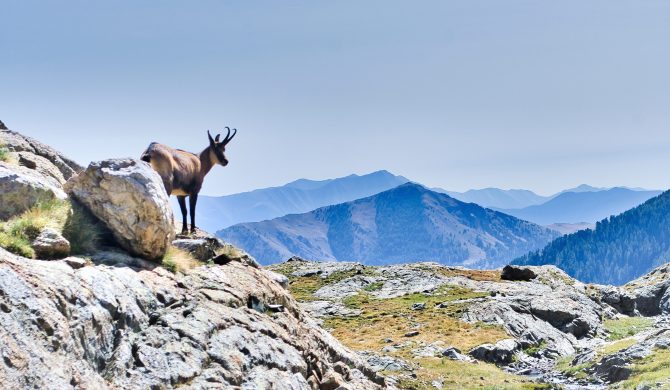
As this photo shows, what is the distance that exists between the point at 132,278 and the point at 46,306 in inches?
158

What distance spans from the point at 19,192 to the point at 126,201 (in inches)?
125

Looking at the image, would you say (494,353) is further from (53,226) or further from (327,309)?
(53,226)

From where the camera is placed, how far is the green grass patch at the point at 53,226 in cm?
1492

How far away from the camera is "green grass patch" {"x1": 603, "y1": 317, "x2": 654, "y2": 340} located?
3002 inches

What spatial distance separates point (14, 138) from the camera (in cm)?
2472

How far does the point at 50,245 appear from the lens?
51.2 feet

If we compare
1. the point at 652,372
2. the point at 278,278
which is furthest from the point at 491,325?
the point at 278,278

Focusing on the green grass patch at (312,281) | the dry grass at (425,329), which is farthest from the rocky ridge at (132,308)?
the green grass patch at (312,281)

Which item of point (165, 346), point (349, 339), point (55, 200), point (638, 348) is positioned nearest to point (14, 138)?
point (55, 200)

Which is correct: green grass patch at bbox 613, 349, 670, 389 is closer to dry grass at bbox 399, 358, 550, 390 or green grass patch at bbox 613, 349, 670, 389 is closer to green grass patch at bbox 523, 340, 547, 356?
dry grass at bbox 399, 358, 550, 390

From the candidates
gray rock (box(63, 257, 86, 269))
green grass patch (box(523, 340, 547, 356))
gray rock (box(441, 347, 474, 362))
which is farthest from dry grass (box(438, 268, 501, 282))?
gray rock (box(63, 257, 86, 269))

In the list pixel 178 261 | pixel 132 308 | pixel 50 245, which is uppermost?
pixel 50 245

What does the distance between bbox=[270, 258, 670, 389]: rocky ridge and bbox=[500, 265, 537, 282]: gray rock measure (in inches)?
9.9

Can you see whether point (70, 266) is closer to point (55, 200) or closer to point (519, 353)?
point (55, 200)
